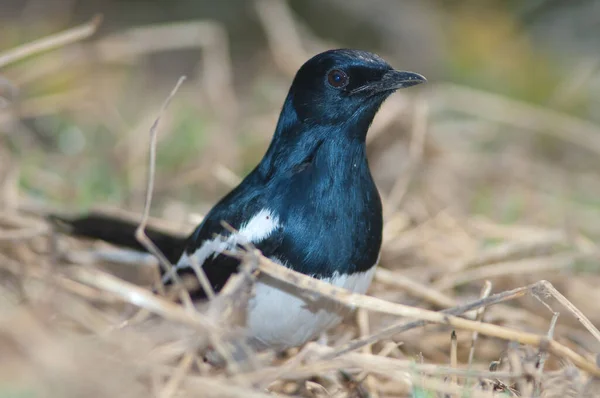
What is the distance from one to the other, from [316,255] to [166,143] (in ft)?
6.47

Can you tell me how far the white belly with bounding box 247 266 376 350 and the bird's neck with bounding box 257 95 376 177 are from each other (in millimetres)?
355

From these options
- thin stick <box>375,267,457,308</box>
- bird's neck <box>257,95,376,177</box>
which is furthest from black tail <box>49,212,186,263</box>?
thin stick <box>375,267,457,308</box>

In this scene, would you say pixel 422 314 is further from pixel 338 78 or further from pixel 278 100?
pixel 278 100

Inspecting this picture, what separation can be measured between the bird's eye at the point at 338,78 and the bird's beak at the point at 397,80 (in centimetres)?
10

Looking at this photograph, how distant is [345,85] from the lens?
8.14 ft

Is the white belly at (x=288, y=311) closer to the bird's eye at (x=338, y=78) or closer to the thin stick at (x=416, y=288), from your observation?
the thin stick at (x=416, y=288)

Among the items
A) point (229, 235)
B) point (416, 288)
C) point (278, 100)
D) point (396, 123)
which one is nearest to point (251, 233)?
point (229, 235)

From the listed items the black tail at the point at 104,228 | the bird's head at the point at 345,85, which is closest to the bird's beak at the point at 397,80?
the bird's head at the point at 345,85

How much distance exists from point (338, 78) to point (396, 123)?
1587mm

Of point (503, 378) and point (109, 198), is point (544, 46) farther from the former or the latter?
point (503, 378)

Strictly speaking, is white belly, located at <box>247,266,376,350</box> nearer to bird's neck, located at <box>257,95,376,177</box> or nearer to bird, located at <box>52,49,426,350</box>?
bird, located at <box>52,49,426,350</box>

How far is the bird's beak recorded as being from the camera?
7.95 feet

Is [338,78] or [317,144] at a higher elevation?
[338,78]

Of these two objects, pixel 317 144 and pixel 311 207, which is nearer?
pixel 311 207
